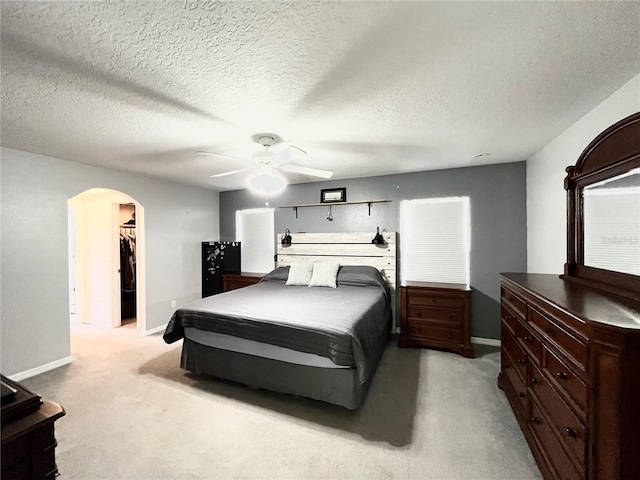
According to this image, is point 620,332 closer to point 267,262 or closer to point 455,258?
point 455,258

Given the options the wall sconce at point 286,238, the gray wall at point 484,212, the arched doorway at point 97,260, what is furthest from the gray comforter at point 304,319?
the arched doorway at point 97,260

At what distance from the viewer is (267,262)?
199 inches

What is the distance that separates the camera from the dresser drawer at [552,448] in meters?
1.23

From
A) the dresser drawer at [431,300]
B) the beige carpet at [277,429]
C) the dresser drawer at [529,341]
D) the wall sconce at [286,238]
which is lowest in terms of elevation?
the beige carpet at [277,429]

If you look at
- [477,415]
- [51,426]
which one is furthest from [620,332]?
[51,426]

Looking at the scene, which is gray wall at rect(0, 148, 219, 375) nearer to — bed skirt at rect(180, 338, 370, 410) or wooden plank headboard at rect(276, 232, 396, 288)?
bed skirt at rect(180, 338, 370, 410)

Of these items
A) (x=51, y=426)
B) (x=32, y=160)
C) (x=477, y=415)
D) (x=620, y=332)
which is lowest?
(x=477, y=415)

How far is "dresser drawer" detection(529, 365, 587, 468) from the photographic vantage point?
46.3 inches

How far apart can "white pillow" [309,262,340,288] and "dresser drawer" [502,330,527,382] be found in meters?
2.05

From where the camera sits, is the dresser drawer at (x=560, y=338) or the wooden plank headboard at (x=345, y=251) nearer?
the dresser drawer at (x=560, y=338)

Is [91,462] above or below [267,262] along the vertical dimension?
below

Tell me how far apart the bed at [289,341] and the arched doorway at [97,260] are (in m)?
2.56

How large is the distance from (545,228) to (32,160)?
562cm

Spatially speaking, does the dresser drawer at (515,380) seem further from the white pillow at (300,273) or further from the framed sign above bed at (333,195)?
the framed sign above bed at (333,195)
